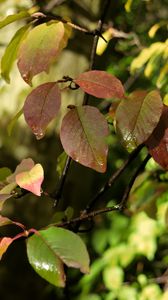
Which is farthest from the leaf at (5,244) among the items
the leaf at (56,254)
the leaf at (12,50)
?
the leaf at (12,50)

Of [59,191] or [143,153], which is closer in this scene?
[59,191]

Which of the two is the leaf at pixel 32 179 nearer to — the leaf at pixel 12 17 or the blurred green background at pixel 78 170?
the leaf at pixel 12 17

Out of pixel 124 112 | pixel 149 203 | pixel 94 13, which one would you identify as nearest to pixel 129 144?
pixel 124 112

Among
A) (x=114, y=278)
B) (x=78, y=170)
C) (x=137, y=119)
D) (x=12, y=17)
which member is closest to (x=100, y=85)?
(x=137, y=119)

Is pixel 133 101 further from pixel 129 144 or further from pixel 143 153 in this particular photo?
pixel 143 153

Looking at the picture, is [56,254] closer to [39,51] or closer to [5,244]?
[5,244]

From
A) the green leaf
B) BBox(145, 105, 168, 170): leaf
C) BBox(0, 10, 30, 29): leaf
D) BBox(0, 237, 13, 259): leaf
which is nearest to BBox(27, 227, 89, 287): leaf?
BBox(0, 237, 13, 259): leaf
